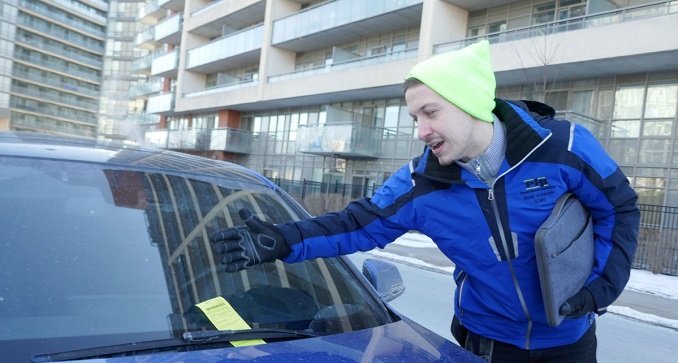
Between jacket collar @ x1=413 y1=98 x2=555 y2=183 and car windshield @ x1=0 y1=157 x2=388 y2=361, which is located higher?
jacket collar @ x1=413 y1=98 x2=555 y2=183

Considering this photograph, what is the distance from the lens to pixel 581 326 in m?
2.00

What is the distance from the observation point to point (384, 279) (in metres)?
2.26

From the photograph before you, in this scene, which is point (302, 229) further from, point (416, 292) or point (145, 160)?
point (416, 292)

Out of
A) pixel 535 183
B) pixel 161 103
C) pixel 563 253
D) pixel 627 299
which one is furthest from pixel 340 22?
pixel 563 253

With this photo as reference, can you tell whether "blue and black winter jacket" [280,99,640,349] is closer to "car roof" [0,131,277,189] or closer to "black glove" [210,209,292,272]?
"black glove" [210,209,292,272]

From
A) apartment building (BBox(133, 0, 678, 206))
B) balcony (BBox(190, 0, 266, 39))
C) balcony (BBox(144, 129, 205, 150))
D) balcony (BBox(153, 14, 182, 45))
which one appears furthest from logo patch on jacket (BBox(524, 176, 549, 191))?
balcony (BBox(153, 14, 182, 45))

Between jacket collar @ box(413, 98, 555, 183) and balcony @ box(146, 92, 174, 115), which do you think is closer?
jacket collar @ box(413, 98, 555, 183)

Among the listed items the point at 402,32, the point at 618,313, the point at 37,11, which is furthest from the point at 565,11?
the point at 37,11

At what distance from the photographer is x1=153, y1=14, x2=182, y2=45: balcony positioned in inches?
1422

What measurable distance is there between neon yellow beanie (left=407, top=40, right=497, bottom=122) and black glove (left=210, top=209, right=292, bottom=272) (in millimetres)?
781

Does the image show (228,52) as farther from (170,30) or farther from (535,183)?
(535,183)

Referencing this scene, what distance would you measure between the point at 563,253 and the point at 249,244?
1.08 meters

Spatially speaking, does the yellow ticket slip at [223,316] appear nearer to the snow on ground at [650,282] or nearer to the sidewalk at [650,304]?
the sidewalk at [650,304]

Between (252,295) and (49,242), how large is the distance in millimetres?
684
